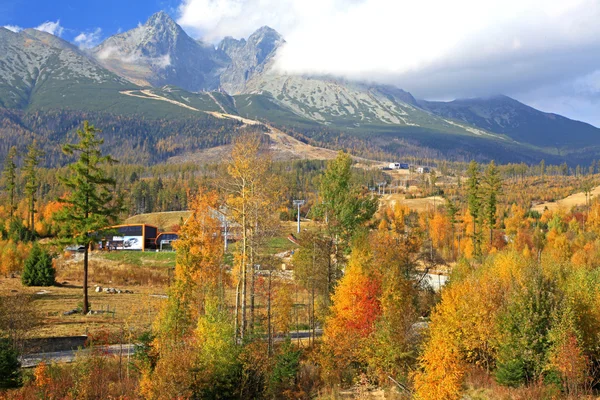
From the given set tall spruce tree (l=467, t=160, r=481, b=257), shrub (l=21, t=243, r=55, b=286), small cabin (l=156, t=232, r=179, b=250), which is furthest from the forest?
small cabin (l=156, t=232, r=179, b=250)

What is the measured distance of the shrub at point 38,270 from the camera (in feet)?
190

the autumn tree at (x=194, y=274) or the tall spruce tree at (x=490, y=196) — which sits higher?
the tall spruce tree at (x=490, y=196)

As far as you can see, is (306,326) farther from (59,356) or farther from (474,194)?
(474,194)

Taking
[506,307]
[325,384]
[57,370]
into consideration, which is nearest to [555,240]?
[506,307]

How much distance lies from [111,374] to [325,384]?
13.0 metres

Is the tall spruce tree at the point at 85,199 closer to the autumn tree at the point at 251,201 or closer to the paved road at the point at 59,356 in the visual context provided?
the paved road at the point at 59,356

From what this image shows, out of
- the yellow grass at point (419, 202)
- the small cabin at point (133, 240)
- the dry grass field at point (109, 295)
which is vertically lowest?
the dry grass field at point (109, 295)

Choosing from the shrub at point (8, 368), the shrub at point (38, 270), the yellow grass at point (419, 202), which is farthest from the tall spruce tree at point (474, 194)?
the yellow grass at point (419, 202)

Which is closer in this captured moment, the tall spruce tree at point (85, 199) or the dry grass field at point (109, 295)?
the dry grass field at point (109, 295)

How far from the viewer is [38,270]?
58.2 metres

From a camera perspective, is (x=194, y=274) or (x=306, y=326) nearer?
(x=194, y=274)

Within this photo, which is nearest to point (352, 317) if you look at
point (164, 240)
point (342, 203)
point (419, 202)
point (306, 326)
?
point (342, 203)

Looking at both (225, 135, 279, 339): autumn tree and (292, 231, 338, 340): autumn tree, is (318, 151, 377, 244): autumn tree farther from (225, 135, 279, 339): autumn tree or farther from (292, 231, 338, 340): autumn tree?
(225, 135, 279, 339): autumn tree

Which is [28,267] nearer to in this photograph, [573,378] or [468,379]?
[468,379]
